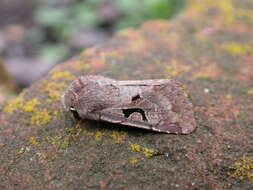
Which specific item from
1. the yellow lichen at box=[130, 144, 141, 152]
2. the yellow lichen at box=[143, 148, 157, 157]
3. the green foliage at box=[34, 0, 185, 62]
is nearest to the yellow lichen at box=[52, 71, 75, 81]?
the yellow lichen at box=[130, 144, 141, 152]

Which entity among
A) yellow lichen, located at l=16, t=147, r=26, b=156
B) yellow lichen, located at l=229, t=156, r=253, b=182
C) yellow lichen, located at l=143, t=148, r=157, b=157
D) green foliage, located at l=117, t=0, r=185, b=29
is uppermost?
green foliage, located at l=117, t=0, r=185, b=29

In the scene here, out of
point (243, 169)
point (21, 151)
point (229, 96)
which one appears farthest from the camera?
point (229, 96)

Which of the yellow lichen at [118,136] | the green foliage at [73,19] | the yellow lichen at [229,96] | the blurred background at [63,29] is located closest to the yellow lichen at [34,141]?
the yellow lichen at [118,136]

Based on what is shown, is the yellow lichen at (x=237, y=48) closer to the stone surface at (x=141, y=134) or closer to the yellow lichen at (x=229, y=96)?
the stone surface at (x=141, y=134)

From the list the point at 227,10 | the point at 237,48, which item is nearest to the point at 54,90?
the point at 237,48

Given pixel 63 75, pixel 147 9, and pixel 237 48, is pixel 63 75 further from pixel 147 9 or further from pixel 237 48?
pixel 147 9

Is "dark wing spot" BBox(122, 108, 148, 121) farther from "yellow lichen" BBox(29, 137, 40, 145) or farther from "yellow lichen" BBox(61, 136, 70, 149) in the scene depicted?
"yellow lichen" BBox(29, 137, 40, 145)

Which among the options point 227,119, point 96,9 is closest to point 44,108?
point 227,119
